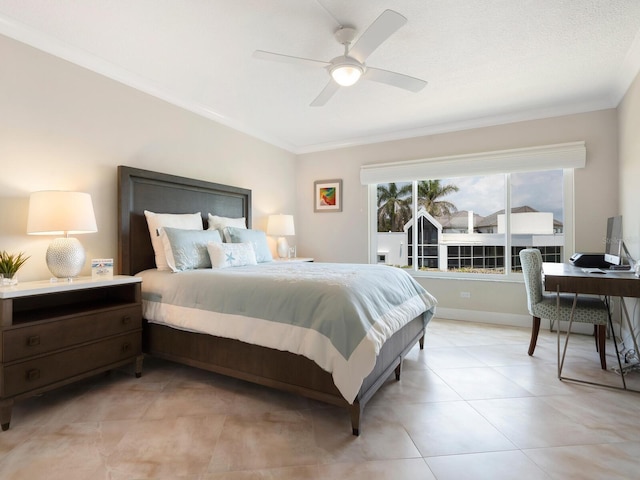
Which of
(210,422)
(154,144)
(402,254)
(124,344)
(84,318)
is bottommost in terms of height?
(210,422)

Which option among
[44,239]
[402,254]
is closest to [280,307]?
[44,239]

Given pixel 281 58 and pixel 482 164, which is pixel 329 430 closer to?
pixel 281 58

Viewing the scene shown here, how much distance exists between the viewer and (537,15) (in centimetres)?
212

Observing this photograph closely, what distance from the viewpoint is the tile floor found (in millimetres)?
1500

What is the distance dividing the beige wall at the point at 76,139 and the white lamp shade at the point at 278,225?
43.0 inches

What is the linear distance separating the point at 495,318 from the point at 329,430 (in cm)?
308

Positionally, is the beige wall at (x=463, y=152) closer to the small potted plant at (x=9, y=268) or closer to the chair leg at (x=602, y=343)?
the chair leg at (x=602, y=343)

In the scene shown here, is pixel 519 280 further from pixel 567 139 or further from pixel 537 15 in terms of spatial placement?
pixel 537 15

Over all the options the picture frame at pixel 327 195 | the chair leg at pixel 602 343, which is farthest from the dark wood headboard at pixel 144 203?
the chair leg at pixel 602 343

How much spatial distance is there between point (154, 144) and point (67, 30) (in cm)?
104

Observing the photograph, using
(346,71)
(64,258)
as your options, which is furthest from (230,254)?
(346,71)

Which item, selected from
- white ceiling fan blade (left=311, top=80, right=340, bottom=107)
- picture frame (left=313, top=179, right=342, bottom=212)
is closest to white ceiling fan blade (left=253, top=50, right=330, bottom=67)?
white ceiling fan blade (left=311, top=80, right=340, bottom=107)

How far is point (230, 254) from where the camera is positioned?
2.98 meters

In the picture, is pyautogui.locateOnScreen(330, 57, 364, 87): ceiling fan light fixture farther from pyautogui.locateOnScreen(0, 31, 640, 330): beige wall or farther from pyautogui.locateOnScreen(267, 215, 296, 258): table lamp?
pyautogui.locateOnScreen(267, 215, 296, 258): table lamp
